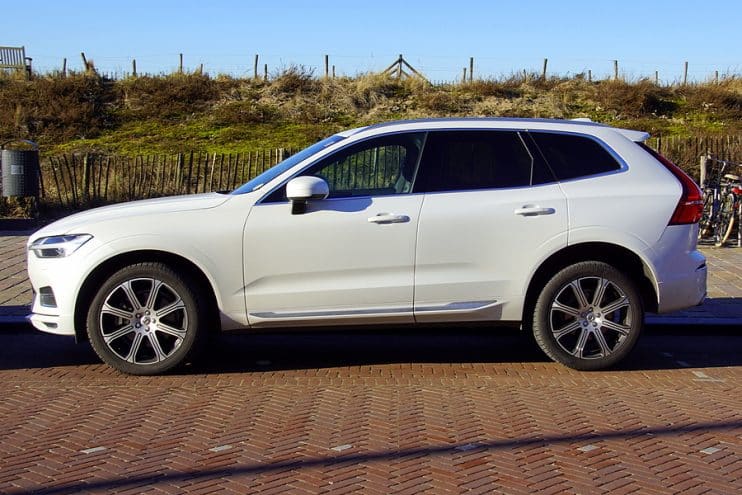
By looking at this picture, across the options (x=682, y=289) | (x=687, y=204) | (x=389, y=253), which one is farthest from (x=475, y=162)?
(x=682, y=289)

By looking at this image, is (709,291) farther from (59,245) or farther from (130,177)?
(130,177)

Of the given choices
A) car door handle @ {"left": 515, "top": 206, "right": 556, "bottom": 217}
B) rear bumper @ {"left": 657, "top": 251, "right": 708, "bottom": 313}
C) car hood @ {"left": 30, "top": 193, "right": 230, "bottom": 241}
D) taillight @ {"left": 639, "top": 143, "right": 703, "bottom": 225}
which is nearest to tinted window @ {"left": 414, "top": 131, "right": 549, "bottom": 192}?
car door handle @ {"left": 515, "top": 206, "right": 556, "bottom": 217}

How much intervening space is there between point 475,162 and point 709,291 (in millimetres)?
4340

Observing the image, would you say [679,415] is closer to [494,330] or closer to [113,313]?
[494,330]

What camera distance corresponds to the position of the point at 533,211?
6922mm

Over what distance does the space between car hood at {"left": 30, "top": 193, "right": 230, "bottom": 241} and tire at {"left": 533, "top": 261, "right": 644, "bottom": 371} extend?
250 centimetres

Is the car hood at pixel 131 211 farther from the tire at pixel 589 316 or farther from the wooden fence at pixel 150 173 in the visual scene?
the wooden fence at pixel 150 173

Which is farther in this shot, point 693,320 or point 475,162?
point 693,320

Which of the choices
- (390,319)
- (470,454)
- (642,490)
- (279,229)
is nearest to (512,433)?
(470,454)

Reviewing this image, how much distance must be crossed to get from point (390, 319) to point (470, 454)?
188 centimetres

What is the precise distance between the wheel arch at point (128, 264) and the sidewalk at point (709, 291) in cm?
204

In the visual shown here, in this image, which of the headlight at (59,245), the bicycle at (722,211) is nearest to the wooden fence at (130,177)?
the bicycle at (722,211)

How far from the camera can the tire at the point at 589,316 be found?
22.8ft

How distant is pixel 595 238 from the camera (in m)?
6.91
